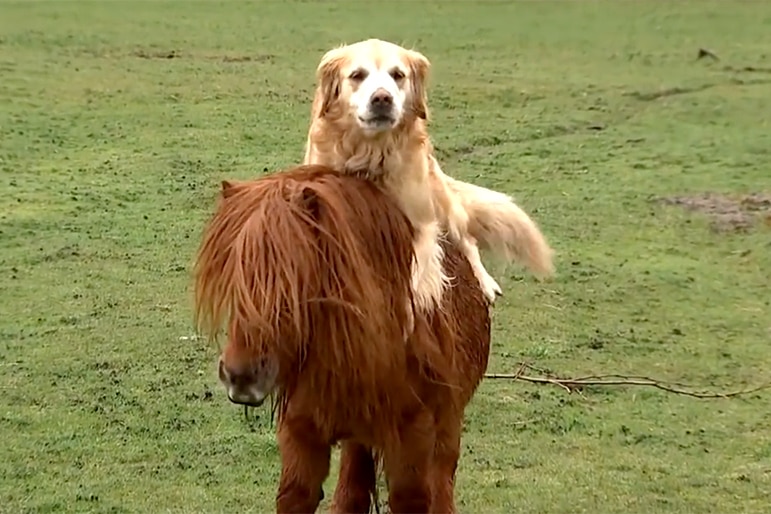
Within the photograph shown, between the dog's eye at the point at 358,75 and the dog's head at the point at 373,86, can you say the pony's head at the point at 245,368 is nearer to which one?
the dog's head at the point at 373,86

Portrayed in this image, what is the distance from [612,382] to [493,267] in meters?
1.09

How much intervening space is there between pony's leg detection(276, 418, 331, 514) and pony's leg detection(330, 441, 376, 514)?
1.25 feet

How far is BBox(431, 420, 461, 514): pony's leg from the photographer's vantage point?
280 centimetres

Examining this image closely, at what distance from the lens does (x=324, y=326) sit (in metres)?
2.25

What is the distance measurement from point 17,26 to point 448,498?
1028 cm

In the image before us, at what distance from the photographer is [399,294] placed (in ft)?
7.98

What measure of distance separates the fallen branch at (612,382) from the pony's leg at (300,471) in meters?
2.11

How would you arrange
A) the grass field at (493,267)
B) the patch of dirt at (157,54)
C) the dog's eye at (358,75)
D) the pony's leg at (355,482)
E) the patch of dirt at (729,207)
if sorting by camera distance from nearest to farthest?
the dog's eye at (358,75), the pony's leg at (355,482), the grass field at (493,267), the patch of dirt at (729,207), the patch of dirt at (157,54)

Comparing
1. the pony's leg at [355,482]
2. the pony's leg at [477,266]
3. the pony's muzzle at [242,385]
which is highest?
the pony's muzzle at [242,385]

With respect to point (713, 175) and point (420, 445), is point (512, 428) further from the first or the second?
point (713, 175)

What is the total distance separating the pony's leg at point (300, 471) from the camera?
2.51m

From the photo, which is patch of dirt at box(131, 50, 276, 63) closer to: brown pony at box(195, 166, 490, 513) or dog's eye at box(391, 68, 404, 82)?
dog's eye at box(391, 68, 404, 82)

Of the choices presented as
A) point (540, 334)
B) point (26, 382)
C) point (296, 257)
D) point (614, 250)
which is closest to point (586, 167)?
point (614, 250)

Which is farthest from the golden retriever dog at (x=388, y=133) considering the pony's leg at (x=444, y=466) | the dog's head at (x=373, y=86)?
the pony's leg at (x=444, y=466)
